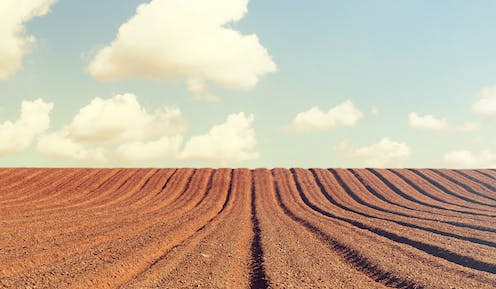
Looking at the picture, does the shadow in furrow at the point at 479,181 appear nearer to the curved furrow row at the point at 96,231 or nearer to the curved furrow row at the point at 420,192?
the curved furrow row at the point at 420,192

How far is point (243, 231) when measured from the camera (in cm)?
2261

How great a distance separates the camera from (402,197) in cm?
4112

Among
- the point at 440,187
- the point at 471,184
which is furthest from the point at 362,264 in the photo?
the point at 471,184

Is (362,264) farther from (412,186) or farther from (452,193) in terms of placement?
(412,186)

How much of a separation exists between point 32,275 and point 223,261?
5363mm

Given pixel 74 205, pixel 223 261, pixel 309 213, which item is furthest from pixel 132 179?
pixel 223 261

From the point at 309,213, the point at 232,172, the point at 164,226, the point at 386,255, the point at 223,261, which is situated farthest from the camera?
the point at 232,172

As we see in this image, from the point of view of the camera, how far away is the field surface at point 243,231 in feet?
45.5

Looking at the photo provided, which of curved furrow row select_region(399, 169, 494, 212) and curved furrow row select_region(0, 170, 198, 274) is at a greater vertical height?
curved furrow row select_region(399, 169, 494, 212)

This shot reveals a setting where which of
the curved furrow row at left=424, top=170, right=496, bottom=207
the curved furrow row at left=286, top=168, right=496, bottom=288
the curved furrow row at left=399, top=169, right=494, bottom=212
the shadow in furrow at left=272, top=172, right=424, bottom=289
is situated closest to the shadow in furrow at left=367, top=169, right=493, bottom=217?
the curved furrow row at left=399, top=169, right=494, bottom=212

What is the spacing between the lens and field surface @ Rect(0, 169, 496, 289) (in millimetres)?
13859

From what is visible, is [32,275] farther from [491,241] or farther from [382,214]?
[382,214]

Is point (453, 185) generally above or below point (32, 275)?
above

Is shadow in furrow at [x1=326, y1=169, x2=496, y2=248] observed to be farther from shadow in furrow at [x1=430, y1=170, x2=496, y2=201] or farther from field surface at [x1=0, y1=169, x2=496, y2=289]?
shadow in furrow at [x1=430, y1=170, x2=496, y2=201]
